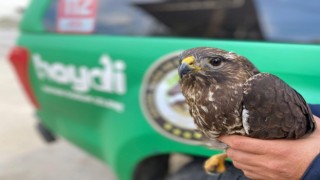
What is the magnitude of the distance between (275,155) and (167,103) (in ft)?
2.70

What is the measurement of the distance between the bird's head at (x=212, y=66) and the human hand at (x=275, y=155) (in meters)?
0.18

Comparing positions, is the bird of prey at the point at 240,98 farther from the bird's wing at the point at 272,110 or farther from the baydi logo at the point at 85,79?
the baydi logo at the point at 85,79

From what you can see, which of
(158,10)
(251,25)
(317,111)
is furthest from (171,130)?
(251,25)

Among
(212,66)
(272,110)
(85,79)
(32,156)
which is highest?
(212,66)

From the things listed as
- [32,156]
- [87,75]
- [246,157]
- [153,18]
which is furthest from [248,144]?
[32,156]

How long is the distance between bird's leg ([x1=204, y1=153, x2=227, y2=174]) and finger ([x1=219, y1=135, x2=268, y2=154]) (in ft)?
0.80

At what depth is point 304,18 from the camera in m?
2.60

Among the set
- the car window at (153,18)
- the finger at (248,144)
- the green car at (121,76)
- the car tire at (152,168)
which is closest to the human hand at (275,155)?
the finger at (248,144)

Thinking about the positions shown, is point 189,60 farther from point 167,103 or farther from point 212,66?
point 167,103

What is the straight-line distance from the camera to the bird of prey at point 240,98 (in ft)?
3.76

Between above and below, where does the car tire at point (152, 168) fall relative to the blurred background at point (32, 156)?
above

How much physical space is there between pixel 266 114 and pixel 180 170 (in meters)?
0.91

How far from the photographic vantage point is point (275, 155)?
1.15 meters

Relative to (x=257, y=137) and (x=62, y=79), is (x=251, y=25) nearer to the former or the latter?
(x=62, y=79)
